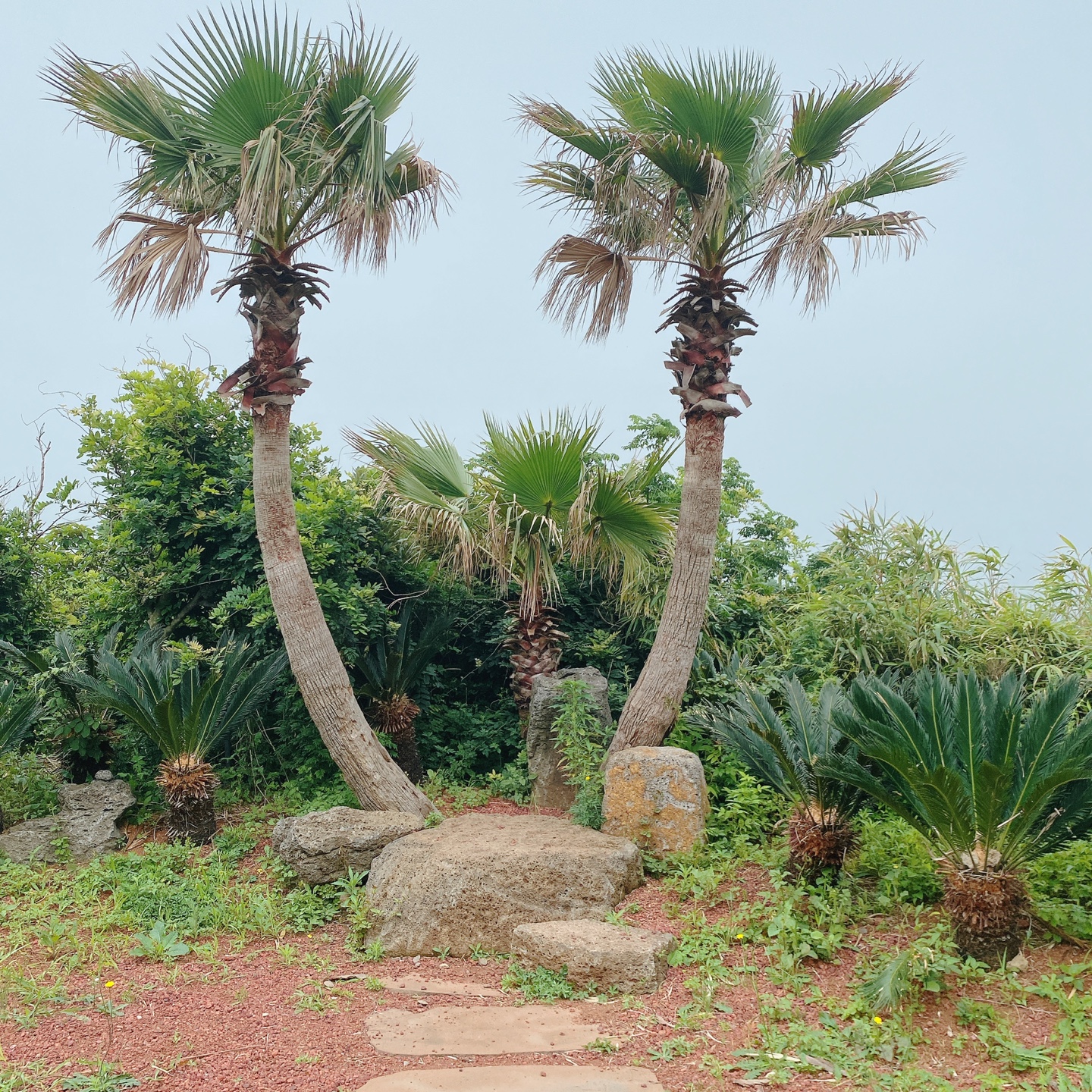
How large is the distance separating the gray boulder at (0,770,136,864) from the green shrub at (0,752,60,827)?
1.53 ft

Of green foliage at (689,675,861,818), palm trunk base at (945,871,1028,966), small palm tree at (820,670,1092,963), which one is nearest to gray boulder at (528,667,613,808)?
green foliage at (689,675,861,818)

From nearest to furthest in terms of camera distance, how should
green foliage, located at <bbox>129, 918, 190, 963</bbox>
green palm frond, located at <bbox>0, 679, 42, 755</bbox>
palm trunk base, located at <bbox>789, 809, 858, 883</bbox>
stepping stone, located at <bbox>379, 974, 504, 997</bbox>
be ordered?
1. stepping stone, located at <bbox>379, 974, 504, 997</bbox>
2. green foliage, located at <bbox>129, 918, 190, 963</bbox>
3. palm trunk base, located at <bbox>789, 809, 858, 883</bbox>
4. green palm frond, located at <bbox>0, 679, 42, 755</bbox>

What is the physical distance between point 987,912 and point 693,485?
402cm

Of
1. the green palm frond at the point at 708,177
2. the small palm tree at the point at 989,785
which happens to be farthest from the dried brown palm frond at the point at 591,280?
the small palm tree at the point at 989,785

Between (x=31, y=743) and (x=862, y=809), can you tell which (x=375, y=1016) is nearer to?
(x=862, y=809)

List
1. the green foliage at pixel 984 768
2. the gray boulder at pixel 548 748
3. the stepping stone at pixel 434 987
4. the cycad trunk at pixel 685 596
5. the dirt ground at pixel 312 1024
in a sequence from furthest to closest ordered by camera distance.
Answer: the gray boulder at pixel 548 748
the cycad trunk at pixel 685 596
the stepping stone at pixel 434 987
the green foliage at pixel 984 768
the dirt ground at pixel 312 1024

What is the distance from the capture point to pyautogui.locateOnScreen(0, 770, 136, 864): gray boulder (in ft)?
26.6

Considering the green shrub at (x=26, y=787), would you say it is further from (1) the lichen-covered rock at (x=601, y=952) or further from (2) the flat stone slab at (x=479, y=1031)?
(1) the lichen-covered rock at (x=601, y=952)

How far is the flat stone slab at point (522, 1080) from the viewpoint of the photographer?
445 centimetres

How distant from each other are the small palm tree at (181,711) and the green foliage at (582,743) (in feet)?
9.59

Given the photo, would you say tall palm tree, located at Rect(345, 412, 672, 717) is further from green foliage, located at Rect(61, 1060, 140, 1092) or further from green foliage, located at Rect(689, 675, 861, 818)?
green foliage, located at Rect(61, 1060, 140, 1092)

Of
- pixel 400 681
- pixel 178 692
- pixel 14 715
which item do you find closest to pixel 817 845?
pixel 400 681

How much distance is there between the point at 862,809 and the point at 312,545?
554cm

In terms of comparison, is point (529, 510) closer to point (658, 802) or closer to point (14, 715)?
point (658, 802)
